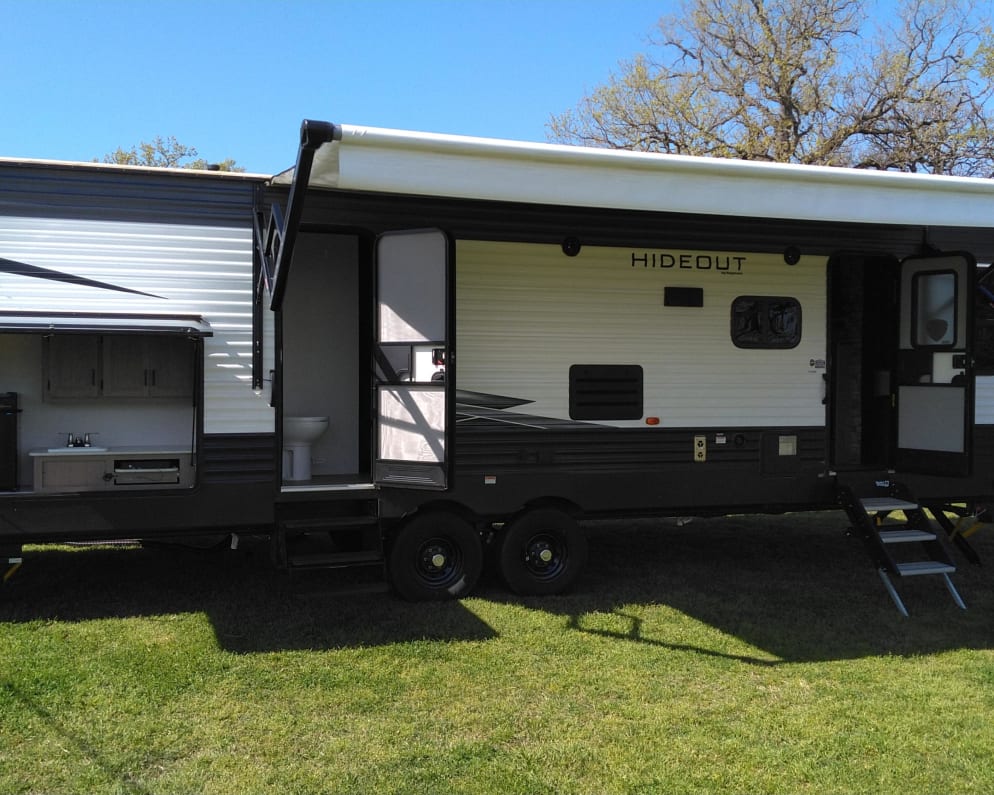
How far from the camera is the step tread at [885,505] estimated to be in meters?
6.08

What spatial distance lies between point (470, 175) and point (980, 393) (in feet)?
15.0

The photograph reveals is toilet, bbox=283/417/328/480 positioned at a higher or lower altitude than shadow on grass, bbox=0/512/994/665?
higher

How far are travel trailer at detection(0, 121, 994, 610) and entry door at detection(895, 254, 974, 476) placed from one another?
20 millimetres

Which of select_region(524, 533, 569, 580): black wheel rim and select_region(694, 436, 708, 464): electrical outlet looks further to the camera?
select_region(694, 436, 708, 464): electrical outlet

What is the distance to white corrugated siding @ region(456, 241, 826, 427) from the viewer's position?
575cm

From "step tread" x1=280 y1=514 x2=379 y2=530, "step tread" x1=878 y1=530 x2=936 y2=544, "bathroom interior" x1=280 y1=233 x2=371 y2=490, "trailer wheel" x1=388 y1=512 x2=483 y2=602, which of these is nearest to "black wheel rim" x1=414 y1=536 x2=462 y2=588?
"trailer wheel" x1=388 y1=512 x2=483 y2=602

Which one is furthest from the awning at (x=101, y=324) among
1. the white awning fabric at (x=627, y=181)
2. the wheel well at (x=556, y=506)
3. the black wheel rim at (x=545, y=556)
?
the black wheel rim at (x=545, y=556)

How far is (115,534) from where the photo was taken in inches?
200

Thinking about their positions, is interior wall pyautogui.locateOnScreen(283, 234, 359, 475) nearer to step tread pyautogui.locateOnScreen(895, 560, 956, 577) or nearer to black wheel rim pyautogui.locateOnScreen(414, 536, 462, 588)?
black wheel rim pyautogui.locateOnScreen(414, 536, 462, 588)

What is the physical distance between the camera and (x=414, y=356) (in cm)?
550

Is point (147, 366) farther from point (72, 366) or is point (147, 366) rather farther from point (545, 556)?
point (545, 556)

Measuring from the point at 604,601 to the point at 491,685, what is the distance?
5.37ft

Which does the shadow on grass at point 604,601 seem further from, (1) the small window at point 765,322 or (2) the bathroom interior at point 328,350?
(1) the small window at point 765,322

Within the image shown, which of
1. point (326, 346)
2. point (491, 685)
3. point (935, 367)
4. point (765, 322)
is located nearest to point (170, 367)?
point (326, 346)
